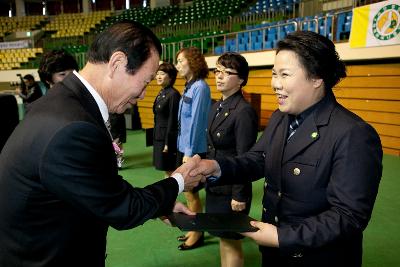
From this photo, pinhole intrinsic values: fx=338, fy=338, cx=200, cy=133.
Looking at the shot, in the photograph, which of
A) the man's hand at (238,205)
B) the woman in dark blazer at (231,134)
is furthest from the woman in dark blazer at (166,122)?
the man's hand at (238,205)

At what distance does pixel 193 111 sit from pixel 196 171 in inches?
61.5

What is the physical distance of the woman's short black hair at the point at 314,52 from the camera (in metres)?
1.36

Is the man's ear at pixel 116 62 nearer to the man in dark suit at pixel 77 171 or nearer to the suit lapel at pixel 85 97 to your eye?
the man in dark suit at pixel 77 171

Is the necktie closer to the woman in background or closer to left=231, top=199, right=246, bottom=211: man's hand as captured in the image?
left=231, top=199, right=246, bottom=211: man's hand

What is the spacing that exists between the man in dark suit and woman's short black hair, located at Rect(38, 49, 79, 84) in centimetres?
163

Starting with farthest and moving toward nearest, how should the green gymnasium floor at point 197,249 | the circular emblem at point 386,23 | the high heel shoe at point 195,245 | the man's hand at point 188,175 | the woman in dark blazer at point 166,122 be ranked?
the circular emblem at point 386,23 → the woman in dark blazer at point 166,122 → the high heel shoe at point 195,245 → the green gymnasium floor at point 197,249 → the man's hand at point 188,175

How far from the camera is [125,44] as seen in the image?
47.5 inches

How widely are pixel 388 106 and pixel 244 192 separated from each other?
19.1 ft

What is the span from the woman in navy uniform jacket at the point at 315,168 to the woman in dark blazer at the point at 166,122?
2.51m

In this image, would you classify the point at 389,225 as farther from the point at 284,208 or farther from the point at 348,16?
the point at 348,16

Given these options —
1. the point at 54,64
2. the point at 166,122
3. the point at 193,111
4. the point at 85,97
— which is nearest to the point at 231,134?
the point at 193,111

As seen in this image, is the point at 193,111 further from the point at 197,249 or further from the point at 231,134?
the point at 197,249

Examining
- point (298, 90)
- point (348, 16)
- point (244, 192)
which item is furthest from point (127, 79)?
point (348, 16)

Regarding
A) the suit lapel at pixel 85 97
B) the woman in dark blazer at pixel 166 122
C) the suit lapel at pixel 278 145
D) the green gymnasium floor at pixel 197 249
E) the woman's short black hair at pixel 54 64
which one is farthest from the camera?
the woman in dark blazer at pixel 166 122
